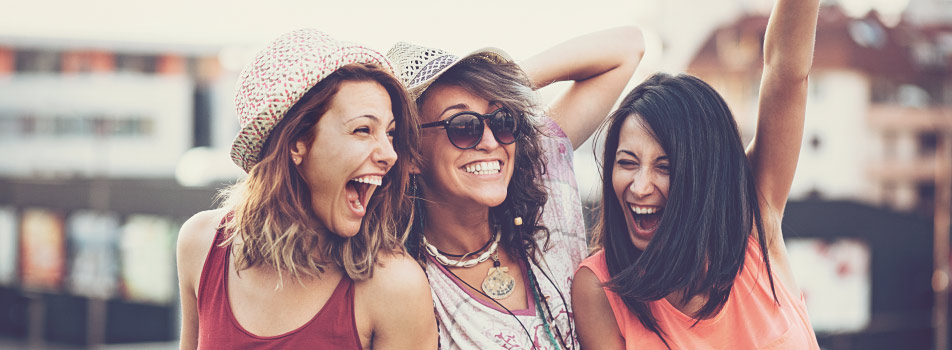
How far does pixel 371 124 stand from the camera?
7.31ft

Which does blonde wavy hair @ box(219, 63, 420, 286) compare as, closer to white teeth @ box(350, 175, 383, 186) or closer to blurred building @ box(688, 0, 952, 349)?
white teeth @ box(350, 175, 383, 186)

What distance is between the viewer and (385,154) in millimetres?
2242

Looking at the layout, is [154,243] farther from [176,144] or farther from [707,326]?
[176,144]

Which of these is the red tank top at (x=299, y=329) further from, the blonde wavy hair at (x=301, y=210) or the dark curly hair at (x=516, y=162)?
the dark curly hair at (x=516, y=162)

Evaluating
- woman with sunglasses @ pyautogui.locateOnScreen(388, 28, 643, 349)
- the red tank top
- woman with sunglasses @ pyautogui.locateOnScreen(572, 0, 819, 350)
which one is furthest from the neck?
the red tank top

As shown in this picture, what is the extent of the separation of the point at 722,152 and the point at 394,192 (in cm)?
105

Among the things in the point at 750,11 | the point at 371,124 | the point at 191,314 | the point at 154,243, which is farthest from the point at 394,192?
the point at 750,11

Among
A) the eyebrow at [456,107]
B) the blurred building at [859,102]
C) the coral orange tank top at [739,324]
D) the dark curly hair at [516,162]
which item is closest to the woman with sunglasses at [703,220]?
the coral orange tank top at [739,324]

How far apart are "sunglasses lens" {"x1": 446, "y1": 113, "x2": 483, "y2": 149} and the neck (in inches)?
10.8

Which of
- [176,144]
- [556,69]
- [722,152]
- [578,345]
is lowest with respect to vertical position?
[176,144]

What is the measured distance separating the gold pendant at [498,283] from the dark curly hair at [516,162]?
10cm

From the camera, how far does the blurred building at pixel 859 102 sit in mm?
36603

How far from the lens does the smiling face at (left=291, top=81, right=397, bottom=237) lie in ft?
7.19

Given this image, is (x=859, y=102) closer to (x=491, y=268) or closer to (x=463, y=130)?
(x=491, y=268)
